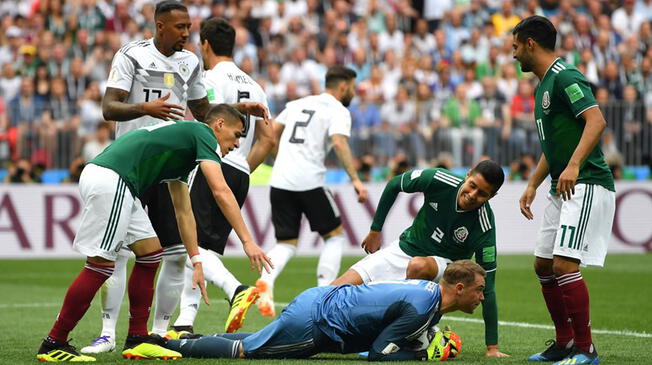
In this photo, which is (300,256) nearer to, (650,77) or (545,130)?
(650,77)

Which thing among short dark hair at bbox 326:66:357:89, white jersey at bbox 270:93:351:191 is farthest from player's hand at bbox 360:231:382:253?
short dark hair at bbox 326:66:357:89

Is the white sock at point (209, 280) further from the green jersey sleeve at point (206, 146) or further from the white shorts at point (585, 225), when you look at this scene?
the white shorts at point (585, 225)

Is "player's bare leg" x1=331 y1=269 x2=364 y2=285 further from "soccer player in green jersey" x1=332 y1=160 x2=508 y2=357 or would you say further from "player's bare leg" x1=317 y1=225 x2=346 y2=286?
"player's bare leg" x1=317 y1=225 x2=346 y2=286

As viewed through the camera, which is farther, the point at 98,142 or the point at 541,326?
the point at 98,142

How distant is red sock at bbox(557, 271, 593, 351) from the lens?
738cm

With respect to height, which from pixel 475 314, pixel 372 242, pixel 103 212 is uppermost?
pixel 103 212

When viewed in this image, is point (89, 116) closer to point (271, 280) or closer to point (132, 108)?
point (271, 280)

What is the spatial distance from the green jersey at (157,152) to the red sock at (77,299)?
59 centimetres

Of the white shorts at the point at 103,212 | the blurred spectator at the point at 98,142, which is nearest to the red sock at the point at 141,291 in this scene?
the white shorts at the point at 103,212

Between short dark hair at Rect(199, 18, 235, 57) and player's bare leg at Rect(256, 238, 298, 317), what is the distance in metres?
1.99

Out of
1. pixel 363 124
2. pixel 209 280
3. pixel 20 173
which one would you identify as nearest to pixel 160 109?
pixel 209 280

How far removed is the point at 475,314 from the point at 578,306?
3.75 metres

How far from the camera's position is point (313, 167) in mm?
12047

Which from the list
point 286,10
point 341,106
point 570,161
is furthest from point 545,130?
point 286,10
